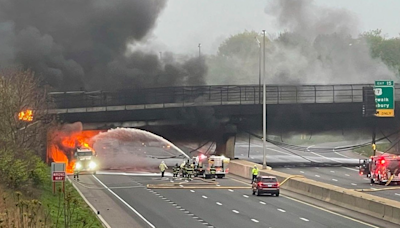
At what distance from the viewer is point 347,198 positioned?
35500 mm

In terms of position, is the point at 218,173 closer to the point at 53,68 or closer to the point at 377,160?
the point at 377,160

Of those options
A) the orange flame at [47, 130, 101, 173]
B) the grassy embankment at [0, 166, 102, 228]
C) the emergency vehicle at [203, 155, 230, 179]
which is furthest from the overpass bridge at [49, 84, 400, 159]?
the grassy embankment at [0, 166, 102, 228]

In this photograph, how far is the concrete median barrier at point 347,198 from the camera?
101 feet

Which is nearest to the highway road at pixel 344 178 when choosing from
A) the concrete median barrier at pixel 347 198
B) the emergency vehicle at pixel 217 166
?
the concrete median barrier at pixel 347 198

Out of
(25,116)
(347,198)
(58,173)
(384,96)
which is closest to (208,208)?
(347,198)

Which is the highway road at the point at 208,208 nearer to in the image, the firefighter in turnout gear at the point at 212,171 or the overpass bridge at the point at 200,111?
the firefighter in turnout gear at the point at 212,171

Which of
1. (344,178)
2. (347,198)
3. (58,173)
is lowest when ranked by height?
(344,178)

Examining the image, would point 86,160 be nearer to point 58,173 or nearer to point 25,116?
point 25,116

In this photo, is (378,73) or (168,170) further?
(378,73)

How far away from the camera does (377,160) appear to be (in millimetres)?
49469

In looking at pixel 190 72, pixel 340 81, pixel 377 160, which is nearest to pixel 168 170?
pixel 190 72

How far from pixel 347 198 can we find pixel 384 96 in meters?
24.3

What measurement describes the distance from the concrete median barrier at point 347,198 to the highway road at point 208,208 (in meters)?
0.41

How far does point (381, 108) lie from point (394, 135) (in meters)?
14.5
